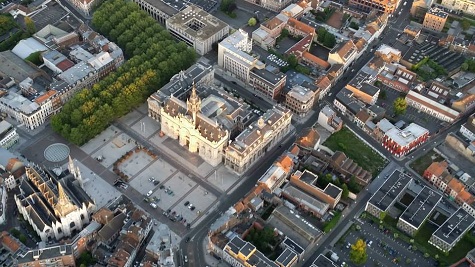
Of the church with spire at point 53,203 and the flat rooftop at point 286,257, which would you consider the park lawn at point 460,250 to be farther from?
the church with spire at point 53,203

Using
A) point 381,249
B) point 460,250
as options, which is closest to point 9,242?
point 381,249

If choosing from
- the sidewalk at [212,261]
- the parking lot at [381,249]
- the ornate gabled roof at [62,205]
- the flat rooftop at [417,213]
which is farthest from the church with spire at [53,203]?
the flat rooftop at [417,213]

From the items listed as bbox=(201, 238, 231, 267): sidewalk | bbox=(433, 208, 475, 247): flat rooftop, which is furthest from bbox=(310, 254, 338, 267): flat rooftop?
bbox=(433, 208, 475, 247): flat rooftop

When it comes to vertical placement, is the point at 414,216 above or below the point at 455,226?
below

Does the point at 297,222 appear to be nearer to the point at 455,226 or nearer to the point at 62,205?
the point at 455,226

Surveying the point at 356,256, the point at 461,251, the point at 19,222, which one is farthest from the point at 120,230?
the point at 461,251
